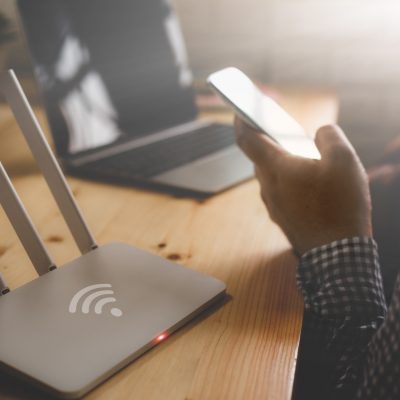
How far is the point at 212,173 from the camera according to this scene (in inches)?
30.9

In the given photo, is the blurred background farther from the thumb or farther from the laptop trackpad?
the thumb

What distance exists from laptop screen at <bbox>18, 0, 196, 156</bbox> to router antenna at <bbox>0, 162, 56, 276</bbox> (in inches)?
14.4

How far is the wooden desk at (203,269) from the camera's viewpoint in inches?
15.0

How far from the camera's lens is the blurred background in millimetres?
1507

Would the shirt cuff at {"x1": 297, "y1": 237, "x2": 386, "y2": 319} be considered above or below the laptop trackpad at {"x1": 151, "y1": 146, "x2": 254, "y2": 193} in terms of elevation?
below

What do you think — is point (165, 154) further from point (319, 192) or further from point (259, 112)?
point (319, 192)

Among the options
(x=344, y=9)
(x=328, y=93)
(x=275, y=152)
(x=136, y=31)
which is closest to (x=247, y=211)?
(x=275, y=152)

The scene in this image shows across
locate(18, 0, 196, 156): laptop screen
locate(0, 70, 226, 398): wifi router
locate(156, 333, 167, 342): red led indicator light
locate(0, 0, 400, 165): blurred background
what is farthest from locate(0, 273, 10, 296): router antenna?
locate(0, 0, 400, 165): blurred background

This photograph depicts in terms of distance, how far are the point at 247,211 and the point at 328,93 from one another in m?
0.74

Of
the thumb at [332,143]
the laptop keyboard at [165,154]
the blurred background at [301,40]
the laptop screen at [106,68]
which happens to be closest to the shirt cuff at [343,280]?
the thumb at [332,143]

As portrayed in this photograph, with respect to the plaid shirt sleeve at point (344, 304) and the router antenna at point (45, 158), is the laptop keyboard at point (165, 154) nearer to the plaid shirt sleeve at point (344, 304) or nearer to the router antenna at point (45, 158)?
the router antenna at point (45, 158)

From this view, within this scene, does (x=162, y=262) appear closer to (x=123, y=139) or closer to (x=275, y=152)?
(x=275, y=152)

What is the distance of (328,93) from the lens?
51.7 inches

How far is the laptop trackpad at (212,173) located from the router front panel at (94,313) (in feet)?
0.72
